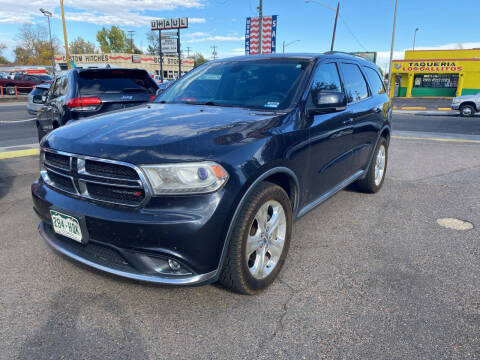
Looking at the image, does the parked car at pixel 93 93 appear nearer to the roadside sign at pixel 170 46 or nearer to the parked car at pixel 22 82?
the parked car at pixel 22 82

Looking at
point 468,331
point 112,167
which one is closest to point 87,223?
point 112,167

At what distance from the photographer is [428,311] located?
2564mm

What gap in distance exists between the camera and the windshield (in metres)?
3.30

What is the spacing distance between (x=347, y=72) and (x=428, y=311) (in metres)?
2.75

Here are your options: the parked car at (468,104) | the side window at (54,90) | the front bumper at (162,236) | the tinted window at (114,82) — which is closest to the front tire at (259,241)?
the front bumper at (162,236)

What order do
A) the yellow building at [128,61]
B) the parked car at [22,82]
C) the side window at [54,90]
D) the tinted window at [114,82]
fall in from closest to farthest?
the tinted window at [114,82] < the side window at [54,90] < the parked car at [22,82] < the yellow building at [128,61]

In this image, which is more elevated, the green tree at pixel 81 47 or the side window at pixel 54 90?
the green tree at pixel 81 47

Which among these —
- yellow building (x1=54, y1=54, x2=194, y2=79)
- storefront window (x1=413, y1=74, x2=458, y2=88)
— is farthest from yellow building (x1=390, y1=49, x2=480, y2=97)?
yellow building (x1=54, y1=54, x2=194, y2=79)

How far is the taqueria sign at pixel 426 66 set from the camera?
38688mm

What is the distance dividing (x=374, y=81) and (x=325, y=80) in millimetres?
1985

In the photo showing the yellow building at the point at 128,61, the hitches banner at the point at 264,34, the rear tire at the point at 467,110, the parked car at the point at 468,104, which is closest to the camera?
the parked car at the point at 468,104

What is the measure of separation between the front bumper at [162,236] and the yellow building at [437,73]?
4410cm

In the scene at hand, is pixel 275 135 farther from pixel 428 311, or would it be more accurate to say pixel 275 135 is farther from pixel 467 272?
pixel 467 272

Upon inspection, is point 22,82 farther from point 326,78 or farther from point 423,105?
point 326,78
